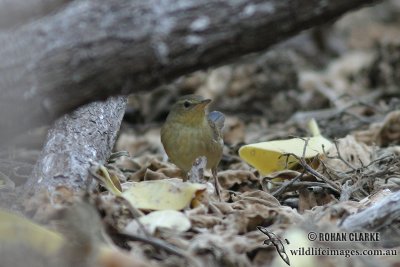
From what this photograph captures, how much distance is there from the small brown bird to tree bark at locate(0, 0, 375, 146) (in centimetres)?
181

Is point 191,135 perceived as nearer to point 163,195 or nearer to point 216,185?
point 216,185

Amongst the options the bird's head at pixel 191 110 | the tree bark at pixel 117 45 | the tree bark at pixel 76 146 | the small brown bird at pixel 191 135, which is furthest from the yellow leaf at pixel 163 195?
the bird's head at pixel 191 110

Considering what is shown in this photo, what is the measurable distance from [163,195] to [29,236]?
90 cm

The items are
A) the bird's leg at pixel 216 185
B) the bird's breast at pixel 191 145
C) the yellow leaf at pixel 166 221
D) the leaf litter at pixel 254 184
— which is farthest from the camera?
the bird's breast at pixel 191 145

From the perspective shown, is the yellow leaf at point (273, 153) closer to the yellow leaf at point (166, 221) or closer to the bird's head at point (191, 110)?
the bird's head at point (191, 110)

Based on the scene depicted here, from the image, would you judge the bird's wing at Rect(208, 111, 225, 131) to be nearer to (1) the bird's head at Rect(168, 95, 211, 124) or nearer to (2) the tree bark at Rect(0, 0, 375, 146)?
(1) the bird's head at Rect(168, 95, 211, 124)

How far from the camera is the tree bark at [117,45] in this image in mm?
3387

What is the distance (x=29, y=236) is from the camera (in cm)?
313

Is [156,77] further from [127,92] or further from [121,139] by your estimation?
[121,139]

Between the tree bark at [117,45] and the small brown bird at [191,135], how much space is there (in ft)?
5.94

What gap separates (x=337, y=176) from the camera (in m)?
5.00

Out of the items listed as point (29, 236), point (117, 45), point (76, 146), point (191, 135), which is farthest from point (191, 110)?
point (29, 236)

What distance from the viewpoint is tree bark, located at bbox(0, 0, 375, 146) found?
339 cm

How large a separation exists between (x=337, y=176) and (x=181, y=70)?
181 cm
